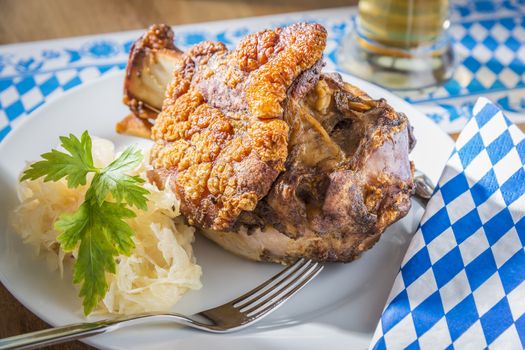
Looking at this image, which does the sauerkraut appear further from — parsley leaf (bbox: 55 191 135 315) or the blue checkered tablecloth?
the blue checkered tablecloth

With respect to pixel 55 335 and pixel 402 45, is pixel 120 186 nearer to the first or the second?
pixel 55 335

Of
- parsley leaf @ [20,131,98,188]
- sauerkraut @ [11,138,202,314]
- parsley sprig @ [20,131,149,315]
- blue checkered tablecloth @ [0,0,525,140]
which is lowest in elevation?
blue checkered tablecloth @ [0,0,525,140]

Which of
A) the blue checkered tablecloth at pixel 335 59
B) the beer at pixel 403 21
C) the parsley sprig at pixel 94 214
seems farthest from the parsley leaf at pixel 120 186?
the beer at pixel 403 21

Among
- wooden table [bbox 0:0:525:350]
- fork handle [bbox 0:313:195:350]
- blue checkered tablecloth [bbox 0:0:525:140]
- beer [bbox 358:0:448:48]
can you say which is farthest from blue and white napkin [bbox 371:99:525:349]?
wooden table [bbox 0:0:525:350]

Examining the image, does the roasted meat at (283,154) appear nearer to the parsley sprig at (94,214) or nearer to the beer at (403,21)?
the parsley sprig at (94,214)

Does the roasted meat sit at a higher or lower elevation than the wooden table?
higher

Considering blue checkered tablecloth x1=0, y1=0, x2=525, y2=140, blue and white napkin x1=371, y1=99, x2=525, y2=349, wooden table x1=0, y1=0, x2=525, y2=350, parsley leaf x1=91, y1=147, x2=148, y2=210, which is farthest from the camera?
wooden table x1=0, y1=0, x2=525, y2=350

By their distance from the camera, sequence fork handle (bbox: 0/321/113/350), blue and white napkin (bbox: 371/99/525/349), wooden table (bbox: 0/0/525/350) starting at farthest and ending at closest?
1. wooden table (bbox: 0/0/525/350)
2. blue and white napkin (bbox: 371/99/525/349)
3. fork handle (bbox: 0/321/113/350)
